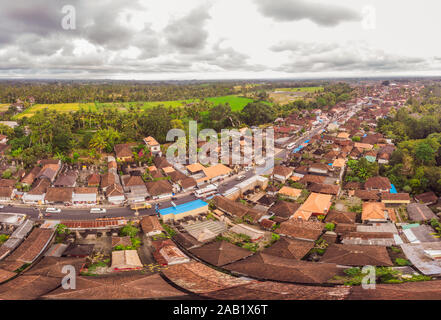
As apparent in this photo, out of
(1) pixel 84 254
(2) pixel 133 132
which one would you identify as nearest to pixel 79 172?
(2) pixel 133 132

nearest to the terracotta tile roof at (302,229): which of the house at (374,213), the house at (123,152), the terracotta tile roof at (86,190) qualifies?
the house at (374,213)

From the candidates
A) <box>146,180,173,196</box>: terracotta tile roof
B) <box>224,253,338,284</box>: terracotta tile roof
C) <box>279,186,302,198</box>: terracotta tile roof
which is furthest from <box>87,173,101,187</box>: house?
<box>279,186,302,198</box>: terracotta tile roof

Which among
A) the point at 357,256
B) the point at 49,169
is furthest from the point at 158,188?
the point at 357,256

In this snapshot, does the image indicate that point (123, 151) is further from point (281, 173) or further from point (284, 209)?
point (284, 209)

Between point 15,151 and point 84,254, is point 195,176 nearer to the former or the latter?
point 84,254

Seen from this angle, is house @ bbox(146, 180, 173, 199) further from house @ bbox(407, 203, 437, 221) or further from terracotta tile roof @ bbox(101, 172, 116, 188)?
house @ bbox(407, 203, 437, 221)

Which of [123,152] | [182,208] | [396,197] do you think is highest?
[123,152]
